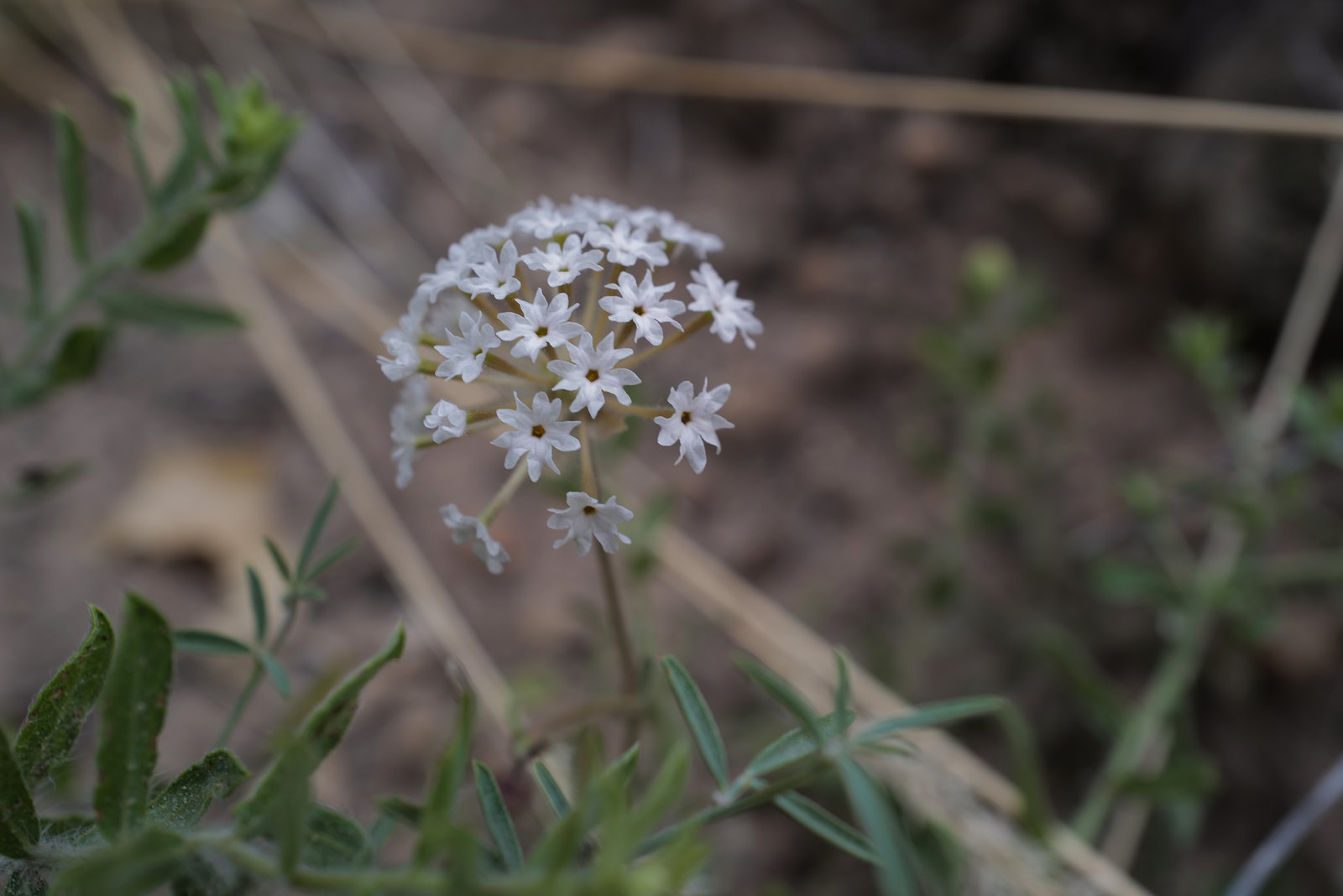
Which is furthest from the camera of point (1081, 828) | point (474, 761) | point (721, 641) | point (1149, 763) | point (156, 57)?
point (156, 57)

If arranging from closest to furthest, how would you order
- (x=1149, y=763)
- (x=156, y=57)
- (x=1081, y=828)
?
(x=1081, y=828) → (x=1149, y=763) → (x=156, y=57)

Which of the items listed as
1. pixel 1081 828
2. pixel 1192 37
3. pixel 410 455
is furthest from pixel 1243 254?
pixel 410 455

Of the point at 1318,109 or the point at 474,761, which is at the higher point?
the point at 1318,109

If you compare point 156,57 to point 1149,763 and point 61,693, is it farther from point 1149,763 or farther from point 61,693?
point 1149,763

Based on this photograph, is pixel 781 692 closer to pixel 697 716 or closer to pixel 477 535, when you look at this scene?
pixel 697 716

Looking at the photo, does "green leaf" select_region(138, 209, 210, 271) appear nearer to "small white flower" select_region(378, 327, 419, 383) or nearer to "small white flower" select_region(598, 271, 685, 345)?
"small white flower" select_region(378, 327, 419, 383)

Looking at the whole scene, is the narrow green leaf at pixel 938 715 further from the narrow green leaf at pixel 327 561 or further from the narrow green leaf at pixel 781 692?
the narrow green leaf at pixel 327 561

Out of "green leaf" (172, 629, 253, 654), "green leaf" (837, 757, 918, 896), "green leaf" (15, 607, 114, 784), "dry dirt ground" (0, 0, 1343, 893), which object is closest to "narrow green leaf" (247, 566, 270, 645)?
"green leaf" (172, 629, 253, 654)
